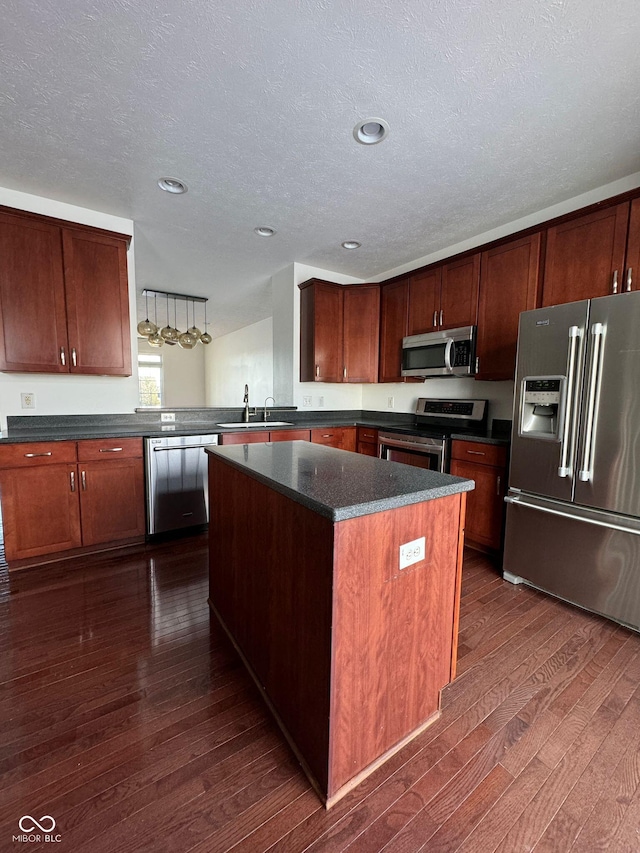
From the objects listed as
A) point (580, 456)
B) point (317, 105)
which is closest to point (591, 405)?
point (580, 456)

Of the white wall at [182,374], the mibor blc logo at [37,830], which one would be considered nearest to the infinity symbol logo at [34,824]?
the mibor blc logo at [37,830]

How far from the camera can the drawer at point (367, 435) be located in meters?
3.86

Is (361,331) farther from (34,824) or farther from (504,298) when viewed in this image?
(34,824)

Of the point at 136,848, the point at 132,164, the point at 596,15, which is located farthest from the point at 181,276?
the point at 136,848

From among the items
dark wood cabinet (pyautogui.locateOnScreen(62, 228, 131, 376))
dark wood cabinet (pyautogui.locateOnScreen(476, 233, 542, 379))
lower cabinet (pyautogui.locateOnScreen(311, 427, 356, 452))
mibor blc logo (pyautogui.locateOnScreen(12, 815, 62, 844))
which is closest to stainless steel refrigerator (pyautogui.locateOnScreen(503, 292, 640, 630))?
dark wood cabinet (pyautogui.locateOnScreen(476, 233, 542, 379))

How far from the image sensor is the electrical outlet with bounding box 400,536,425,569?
1136mm

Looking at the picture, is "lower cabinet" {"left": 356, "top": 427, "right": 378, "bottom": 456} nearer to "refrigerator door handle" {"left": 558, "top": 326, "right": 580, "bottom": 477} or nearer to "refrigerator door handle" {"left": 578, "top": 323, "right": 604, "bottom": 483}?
"refrigerator door handle" {"left": 558, "top": 326, "right": 580, "bottom": 477}

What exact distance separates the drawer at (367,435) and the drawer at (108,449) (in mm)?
2221

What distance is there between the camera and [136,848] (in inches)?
37.7

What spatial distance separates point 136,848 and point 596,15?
9.99 feet

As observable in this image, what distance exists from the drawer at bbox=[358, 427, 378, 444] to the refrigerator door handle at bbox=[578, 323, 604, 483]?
200cm

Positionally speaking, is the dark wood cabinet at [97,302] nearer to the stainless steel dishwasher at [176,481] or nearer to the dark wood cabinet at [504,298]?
the stainless steel dishwasher at [176,481]

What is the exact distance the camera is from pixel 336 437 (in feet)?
13.0

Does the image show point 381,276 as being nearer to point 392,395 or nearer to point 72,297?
point 392,395
